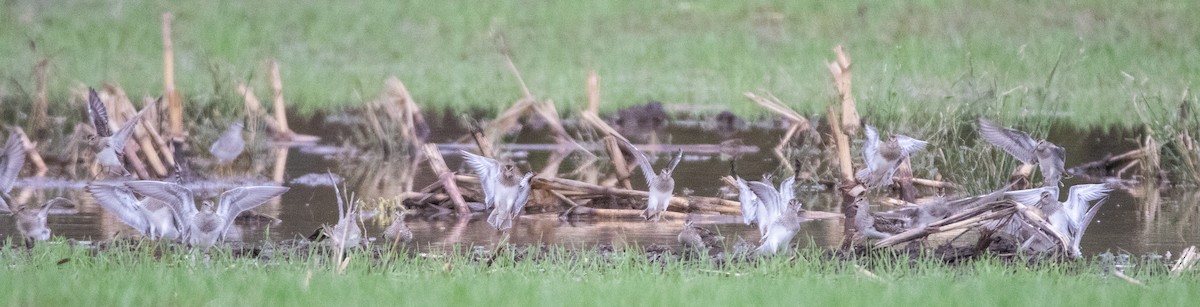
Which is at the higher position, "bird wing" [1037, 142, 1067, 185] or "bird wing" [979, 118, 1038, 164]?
"bird wing" [979, 118, 1038, 164]

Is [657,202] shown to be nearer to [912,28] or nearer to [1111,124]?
[1111,124]

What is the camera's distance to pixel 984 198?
834 cm

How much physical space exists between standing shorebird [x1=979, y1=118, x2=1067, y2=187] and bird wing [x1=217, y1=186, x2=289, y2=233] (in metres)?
3.74

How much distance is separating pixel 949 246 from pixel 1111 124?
33.2 feet

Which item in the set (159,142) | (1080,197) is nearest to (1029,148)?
(1080,197)

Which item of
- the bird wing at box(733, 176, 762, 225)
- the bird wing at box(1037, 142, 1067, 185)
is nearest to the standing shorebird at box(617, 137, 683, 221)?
the bird wing at box(733, 176, 762, 225)

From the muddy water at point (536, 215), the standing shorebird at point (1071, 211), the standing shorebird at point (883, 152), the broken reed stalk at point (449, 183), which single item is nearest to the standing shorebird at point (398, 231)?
the muddy water at point (536, 215)

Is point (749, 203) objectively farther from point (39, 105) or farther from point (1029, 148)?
point (39, 105)

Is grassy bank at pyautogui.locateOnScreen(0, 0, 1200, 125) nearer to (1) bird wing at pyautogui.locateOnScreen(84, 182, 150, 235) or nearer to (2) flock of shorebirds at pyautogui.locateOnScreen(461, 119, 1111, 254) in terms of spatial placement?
(2) flock of shorebirds at pyautogui.locateOnScreen(461, 119, 1111, 254)

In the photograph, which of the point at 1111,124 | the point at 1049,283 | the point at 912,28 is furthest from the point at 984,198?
the point at 912,28

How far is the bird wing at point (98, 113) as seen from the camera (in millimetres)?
9961

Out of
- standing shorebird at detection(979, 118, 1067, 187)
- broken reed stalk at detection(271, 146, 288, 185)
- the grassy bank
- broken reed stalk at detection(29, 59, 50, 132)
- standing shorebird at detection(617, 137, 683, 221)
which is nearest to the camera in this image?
standing shorebird at detection(617, 137, 683, 221)

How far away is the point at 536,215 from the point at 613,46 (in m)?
14.4

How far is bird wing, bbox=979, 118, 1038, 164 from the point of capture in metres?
9.44
